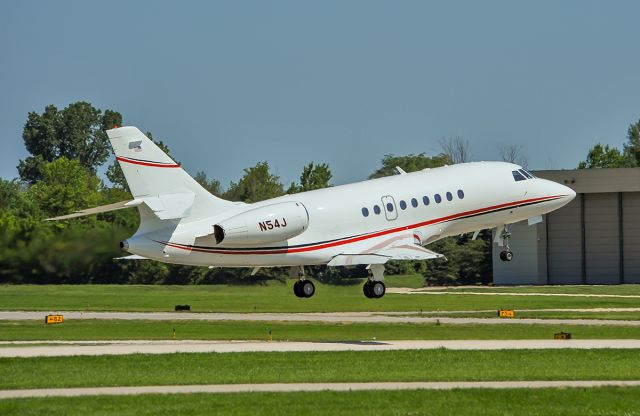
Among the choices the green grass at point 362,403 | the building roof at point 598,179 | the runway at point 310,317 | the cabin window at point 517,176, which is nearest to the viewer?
the green grass at point 362,403

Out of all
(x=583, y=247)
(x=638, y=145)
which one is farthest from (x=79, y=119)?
(x=583, y=247)

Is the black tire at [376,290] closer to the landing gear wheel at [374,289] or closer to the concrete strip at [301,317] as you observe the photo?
the landing gear wheel at [374,289]

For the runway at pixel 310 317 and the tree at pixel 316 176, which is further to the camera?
the tree at pixel 316 176

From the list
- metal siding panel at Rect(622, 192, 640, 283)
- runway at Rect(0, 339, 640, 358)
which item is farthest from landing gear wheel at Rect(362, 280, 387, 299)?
metal siding panel at Rect(622, 192, 640, 283)

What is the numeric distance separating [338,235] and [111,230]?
12.7 meters

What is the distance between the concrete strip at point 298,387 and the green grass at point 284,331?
14.9 metres

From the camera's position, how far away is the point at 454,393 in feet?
83.7

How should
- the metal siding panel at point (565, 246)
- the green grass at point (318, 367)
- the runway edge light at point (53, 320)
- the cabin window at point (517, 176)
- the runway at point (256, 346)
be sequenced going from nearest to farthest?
the green grass at point (318, 367) → the runway at point (256, 346) → the cabin window at point (517, 176) → the runway edge light at point (53, 320) → the metal siding panel at point (565, 246)

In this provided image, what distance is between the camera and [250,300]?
62.6 m

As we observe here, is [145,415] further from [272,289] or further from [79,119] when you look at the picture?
[79,119]

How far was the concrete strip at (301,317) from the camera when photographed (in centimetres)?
4947

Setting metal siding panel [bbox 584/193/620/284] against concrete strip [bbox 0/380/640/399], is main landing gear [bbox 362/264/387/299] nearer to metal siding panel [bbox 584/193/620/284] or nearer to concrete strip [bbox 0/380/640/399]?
concrete strip [bbox 0/380/640/399]

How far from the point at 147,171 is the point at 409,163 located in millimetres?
81890

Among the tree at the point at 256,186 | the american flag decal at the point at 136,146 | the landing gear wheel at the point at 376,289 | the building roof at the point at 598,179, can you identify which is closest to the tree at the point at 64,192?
the tree at the point at 256,186
